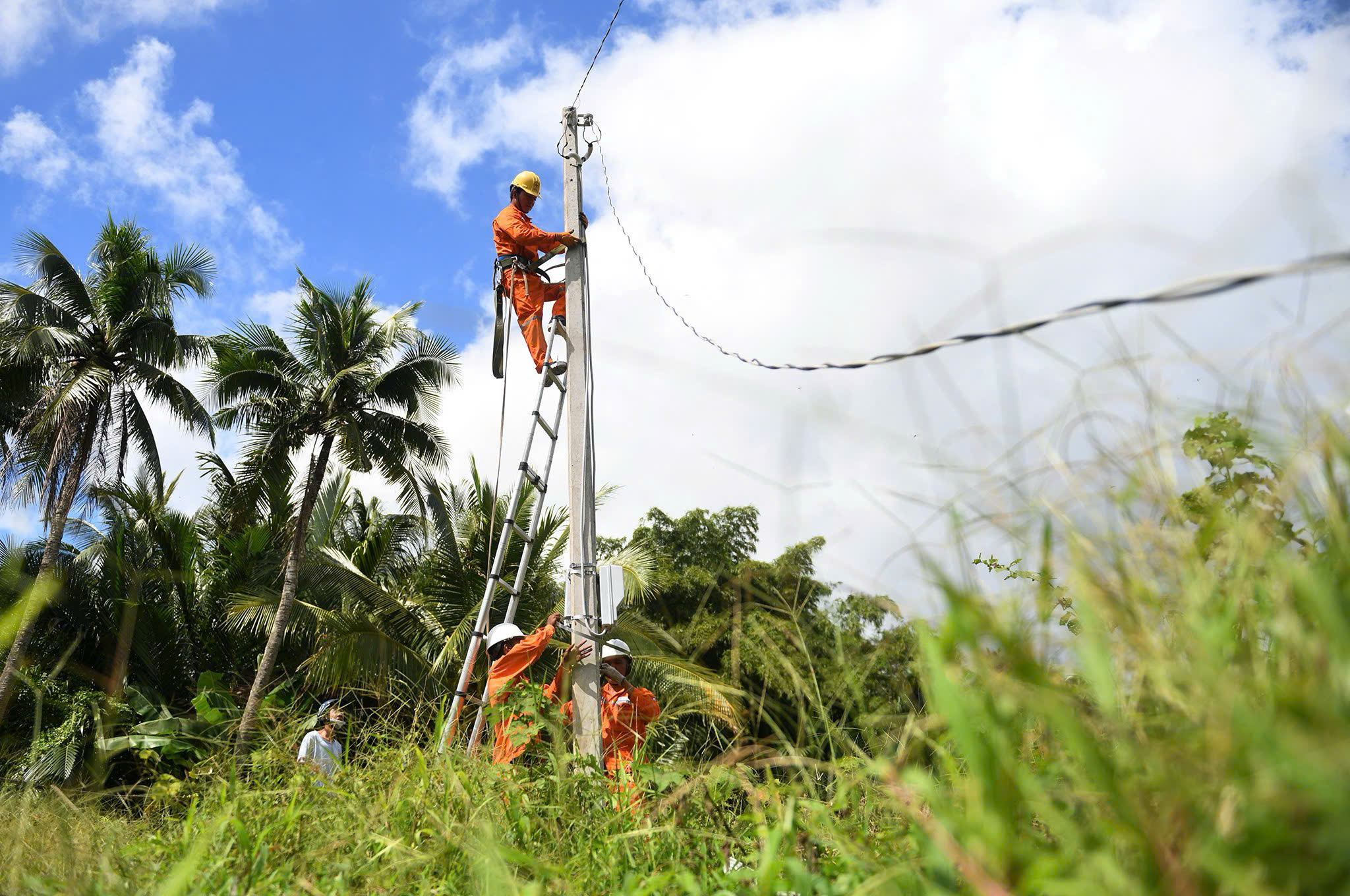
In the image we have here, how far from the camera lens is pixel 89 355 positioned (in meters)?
19.2

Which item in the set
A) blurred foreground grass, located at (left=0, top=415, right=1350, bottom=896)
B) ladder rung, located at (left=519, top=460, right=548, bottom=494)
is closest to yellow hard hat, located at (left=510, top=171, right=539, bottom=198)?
ladder rung, located at (left=519, top=460, right=548, bottom=494)

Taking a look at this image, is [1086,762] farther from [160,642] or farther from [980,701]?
[160,642]

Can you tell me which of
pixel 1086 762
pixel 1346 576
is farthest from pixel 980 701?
pixel 1346 576

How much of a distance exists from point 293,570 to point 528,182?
43.9 ft

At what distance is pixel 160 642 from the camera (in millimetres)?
18594

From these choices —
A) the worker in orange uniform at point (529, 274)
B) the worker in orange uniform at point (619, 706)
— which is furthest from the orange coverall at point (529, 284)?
the worker in orange uniform at point (619, 706)

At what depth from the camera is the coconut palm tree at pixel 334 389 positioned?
746 inches

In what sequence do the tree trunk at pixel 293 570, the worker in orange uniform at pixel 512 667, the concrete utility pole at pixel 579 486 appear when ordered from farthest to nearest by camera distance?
the tree trunk at pixel 293 570 < the concrete utility pole at pixel 579 486 < the worker in orange uniform at pixel 512 667

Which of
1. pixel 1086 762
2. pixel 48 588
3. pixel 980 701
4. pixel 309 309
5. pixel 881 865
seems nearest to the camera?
pixel 1086 762

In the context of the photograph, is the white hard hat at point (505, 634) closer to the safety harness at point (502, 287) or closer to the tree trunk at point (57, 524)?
the safety harness at point (502, 287)

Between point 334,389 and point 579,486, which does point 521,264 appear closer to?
point 579,486

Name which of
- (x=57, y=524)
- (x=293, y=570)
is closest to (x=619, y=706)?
(x=293, y=570)

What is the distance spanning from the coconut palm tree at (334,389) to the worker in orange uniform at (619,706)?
14.9 metres

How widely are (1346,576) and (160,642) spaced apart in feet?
69.9
